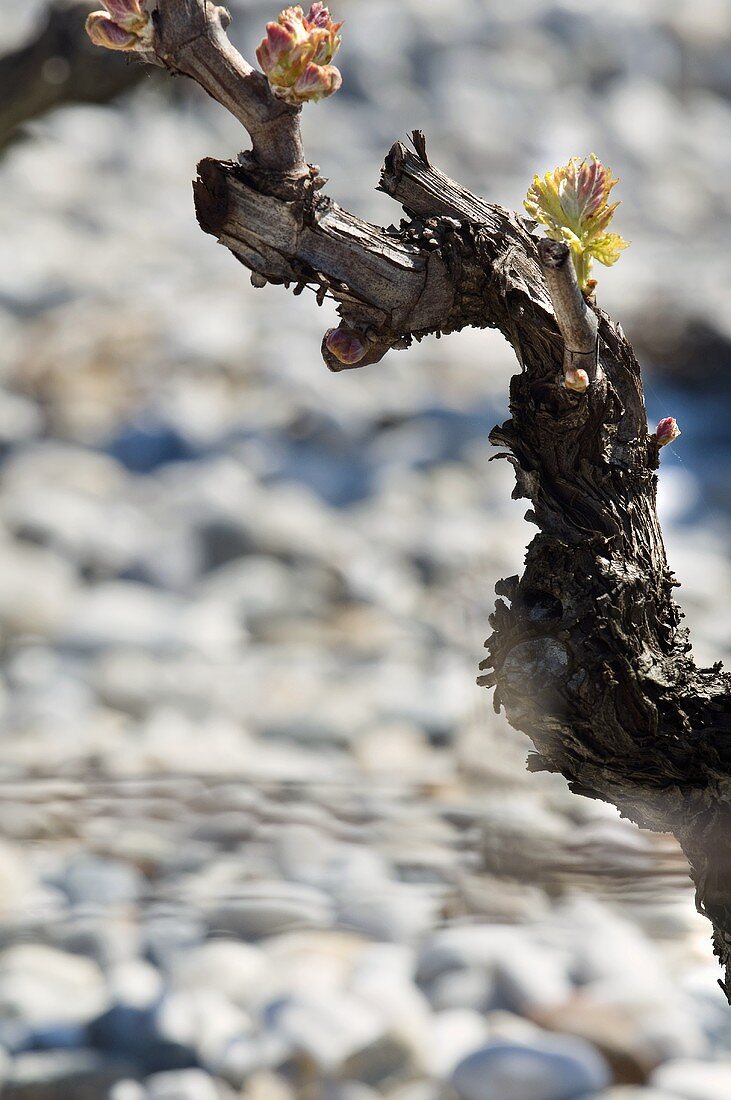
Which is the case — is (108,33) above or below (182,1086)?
above

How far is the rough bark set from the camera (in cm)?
111

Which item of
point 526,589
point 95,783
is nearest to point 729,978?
point 526,589

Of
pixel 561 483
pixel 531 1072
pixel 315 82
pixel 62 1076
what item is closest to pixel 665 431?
pixel 561 483

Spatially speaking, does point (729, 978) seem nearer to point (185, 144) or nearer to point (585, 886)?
point (585, 886)

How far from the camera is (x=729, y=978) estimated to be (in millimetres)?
485

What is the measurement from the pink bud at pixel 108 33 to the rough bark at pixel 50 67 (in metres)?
0.80

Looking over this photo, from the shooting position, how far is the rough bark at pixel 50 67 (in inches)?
43.6

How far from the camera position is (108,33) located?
343 mm

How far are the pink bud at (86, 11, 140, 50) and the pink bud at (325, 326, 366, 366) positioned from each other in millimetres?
116

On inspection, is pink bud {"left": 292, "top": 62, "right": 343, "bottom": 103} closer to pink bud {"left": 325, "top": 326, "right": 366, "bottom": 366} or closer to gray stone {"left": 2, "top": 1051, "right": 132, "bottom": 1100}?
pink bud {"left": 325, "top": 326, "right": 366, "bottom": 366}

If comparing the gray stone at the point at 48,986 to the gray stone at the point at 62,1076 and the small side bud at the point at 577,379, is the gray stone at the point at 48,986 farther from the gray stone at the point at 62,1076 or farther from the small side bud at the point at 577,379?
the small side bud at the point at 577,379

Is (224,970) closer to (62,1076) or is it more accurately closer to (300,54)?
(62,1076)

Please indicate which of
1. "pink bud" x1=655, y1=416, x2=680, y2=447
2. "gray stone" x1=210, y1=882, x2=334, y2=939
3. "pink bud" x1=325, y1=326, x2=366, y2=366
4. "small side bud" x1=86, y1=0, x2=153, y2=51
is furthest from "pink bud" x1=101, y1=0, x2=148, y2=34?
Result: "gray stone" x1=210, y1=882, x2=334, y2=939

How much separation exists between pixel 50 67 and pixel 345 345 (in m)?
0.91
